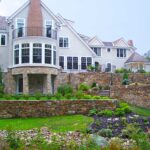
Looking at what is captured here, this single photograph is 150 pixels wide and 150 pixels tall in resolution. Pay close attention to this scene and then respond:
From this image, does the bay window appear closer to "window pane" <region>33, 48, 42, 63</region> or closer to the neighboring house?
"window pane" <region>33, 48, 42, 63</region>

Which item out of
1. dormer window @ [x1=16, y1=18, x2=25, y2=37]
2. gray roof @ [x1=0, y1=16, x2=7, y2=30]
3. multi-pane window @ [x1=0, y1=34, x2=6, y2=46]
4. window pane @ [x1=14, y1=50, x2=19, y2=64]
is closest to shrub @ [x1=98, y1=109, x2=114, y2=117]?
window pane @ [x1=14, y1=50, x2=19, y2=64]

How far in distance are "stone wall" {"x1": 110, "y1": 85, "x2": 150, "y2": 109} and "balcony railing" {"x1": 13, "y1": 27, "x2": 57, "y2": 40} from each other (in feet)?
36.5

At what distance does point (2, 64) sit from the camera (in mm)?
50438

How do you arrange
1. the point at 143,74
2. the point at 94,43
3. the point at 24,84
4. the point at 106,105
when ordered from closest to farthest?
the point at 106,105, the point at 24,84, the point at 143,74, the point at 94,43

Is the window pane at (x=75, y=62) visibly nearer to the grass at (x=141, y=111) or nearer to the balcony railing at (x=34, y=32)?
the balcony railing at (x=34, y=32)

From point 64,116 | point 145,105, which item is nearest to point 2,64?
point 145,105

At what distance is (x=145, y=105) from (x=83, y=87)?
23.6 feet

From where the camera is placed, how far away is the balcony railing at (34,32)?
1857 inches

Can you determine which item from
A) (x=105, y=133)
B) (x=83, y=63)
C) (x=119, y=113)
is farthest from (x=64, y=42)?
(x=105, y=133)

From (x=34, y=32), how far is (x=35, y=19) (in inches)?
84.5

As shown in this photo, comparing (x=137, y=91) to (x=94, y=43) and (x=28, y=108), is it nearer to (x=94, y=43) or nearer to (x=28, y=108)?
(x=28, y=108)

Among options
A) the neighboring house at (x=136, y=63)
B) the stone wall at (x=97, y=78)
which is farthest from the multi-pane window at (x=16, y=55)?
the neighboring house at (x=136, y=63)

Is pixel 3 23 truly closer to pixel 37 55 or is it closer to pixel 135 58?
pixel 37 55

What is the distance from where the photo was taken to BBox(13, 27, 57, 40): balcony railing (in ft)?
155
